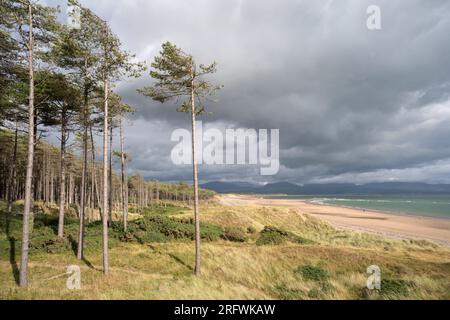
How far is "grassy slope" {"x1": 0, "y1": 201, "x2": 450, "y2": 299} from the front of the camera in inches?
402

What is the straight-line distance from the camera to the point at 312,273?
1413cm

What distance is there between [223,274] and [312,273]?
4985mm

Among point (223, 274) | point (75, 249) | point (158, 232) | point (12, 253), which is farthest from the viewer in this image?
point (158, 232)

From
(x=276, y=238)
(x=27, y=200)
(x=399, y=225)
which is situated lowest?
(x=399, y=225)

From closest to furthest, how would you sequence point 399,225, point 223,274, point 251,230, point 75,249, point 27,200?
1. point 27,200
2. point 223,274
3. point 75,249
4. point 251,230
5. point 399,225

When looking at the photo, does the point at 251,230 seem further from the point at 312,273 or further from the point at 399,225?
the point at 399,225

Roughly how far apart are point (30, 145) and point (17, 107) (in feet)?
30.6

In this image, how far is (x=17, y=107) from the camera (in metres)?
17.0

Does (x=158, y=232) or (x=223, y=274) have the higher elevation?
(x=158, y=232)

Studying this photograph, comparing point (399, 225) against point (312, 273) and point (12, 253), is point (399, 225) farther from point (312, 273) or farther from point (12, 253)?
point (12, 253)

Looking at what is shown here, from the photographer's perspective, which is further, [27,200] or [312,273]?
[312,273]

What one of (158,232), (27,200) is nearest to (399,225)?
(158,232)
